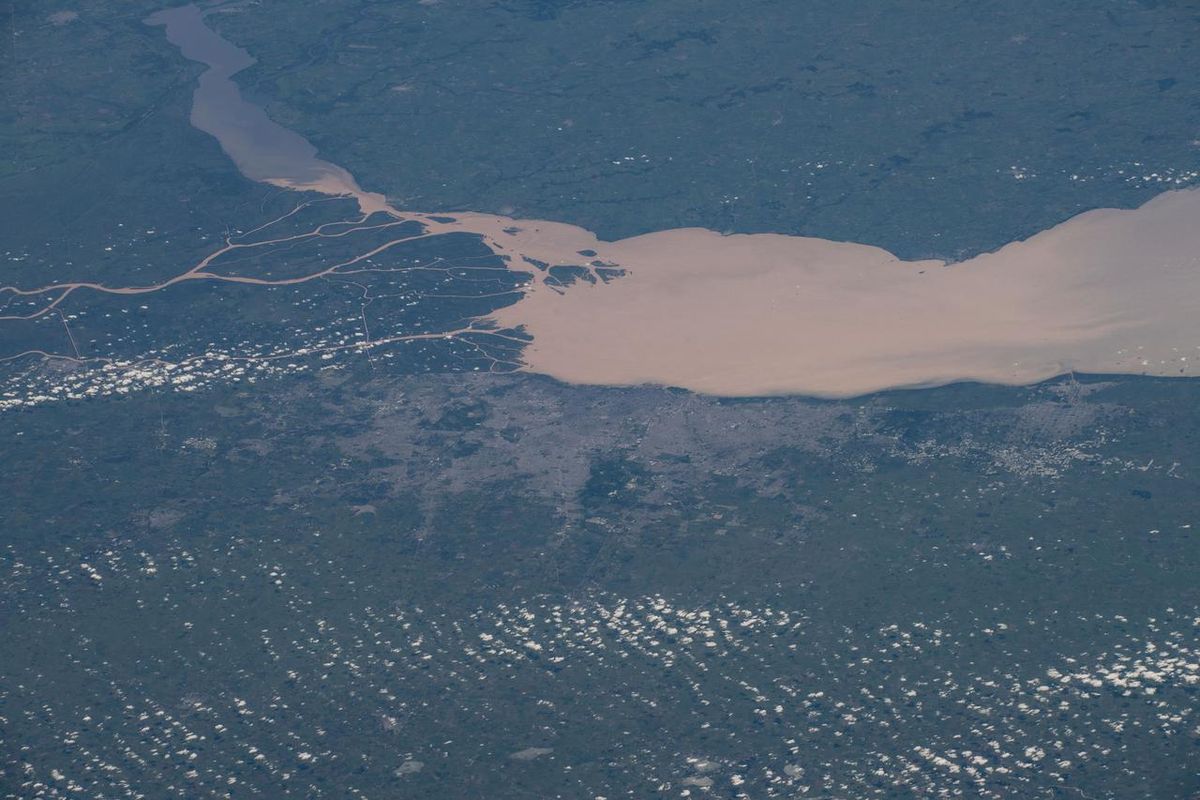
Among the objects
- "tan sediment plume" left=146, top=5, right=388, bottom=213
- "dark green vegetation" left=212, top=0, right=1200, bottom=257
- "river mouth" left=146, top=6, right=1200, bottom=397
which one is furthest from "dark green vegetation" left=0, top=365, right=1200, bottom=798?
"tan sediment plume" left=146, top=5, right=388, bottom=213

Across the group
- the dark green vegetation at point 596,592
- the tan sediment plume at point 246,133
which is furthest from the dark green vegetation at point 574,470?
the tan sediment plume at point 246,133

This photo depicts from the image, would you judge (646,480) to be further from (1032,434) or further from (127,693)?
(127,693)

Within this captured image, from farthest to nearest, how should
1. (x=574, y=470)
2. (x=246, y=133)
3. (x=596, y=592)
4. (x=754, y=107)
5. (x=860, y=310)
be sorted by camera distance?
(x=246, y=133) < (x=754, y=107) < (x=860, y=310) < (x=574, y=470) < (x=596, y=592)

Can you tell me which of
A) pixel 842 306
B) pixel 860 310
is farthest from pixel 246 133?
pixel 860 310

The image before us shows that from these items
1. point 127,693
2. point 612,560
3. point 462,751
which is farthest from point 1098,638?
point 127,693

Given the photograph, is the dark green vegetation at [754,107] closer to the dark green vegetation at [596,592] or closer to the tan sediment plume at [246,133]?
the tan sediment plume at [246,133]

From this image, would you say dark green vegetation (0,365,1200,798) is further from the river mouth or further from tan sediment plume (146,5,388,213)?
tan sediment plume (146,5,388,213)

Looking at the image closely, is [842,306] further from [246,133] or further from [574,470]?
[246,133]
